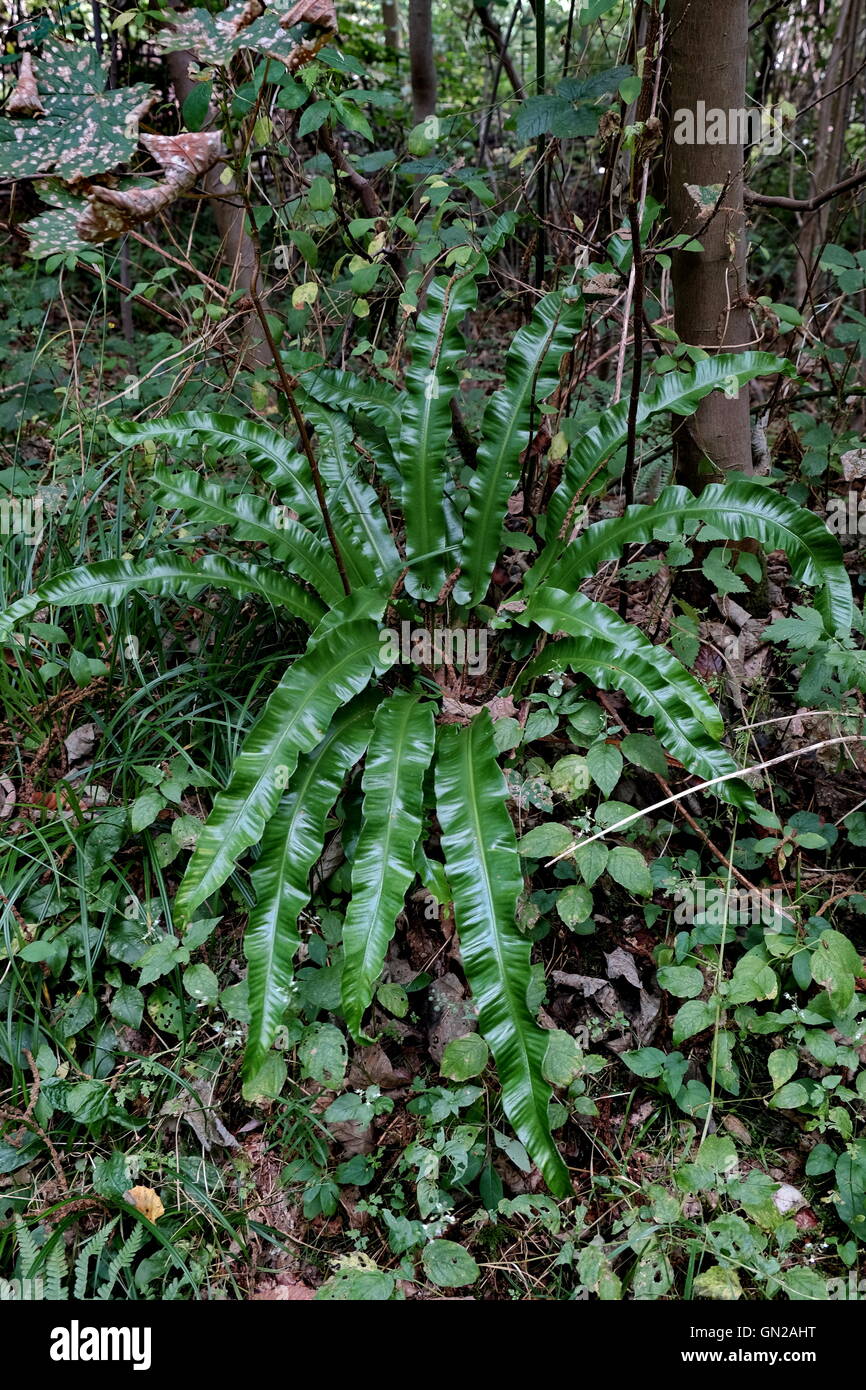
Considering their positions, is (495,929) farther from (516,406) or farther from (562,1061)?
(516,406)

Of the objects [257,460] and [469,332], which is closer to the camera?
[257,460]

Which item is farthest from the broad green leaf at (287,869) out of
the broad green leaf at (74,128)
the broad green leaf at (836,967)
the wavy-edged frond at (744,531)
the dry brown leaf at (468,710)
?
the broad green leaf at (74,128)

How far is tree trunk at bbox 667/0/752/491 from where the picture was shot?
241cm

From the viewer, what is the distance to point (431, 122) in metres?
2.50

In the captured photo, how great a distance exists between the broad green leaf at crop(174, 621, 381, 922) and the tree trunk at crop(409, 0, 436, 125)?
2.72 meters

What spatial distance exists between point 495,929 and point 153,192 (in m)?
1.57

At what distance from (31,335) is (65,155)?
3456 mm

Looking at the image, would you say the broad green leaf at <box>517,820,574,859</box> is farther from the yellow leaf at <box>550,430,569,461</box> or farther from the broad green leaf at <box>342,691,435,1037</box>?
the yellow leaf at <box>550,430,569,461</box>

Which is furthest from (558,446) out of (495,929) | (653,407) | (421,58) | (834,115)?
(834,115)

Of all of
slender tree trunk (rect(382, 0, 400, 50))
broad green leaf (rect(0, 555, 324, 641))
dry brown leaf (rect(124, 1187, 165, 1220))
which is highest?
slender tree trunk (rect(382, 0, 400, 50))

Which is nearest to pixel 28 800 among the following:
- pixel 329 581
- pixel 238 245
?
pixel 329 581

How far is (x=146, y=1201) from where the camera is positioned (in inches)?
78.5

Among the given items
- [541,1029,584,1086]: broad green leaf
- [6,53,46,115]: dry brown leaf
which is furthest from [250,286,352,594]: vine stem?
[541,1029,584,1086]: broad green leaf
